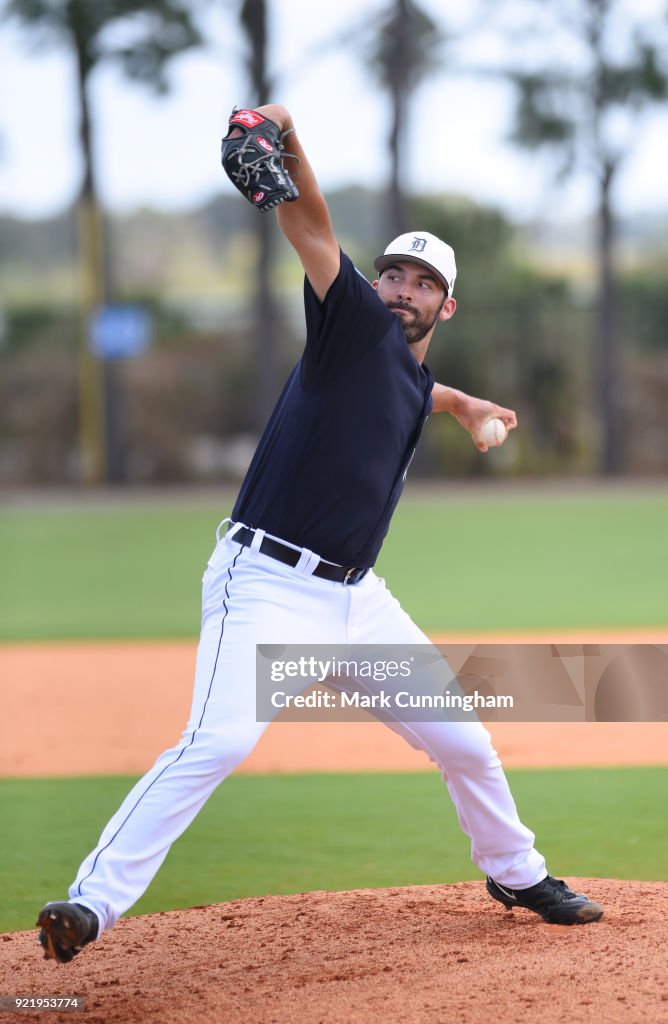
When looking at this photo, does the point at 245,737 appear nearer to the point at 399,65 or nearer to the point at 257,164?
the point at 257,164

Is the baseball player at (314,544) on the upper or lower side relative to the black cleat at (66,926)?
upper

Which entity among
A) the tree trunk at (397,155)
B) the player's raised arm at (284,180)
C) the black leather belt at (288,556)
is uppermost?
the tree trunk at (397,155)

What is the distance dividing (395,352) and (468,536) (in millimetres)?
14804

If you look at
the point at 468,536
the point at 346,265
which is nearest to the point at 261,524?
the point at 346,265

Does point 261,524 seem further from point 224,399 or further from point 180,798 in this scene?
point 224,399

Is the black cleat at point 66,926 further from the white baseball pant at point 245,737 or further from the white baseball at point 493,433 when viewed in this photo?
the white baseball at point 493,433

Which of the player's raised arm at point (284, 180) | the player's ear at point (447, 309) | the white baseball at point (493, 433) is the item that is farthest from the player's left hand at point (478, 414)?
the player's raised arm at point (284, 180)

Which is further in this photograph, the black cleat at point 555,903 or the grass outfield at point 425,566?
the grass outfield at point 425,566

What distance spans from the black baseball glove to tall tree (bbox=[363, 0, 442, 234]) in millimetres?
28470

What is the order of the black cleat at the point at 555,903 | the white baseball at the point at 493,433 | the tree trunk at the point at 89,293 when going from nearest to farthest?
the black cleat at the point at 555,903, the white baseball at the point at 493,433, the tree trunk at the point at 89,293

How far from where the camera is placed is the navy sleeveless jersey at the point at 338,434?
365 centimetres

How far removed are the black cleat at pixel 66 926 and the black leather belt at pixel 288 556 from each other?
40.4 inches

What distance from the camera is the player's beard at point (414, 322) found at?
387 cm

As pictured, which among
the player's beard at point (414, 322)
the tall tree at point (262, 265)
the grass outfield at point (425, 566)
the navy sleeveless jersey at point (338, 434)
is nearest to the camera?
the navy sleeveless jersey at point (338, 434)
